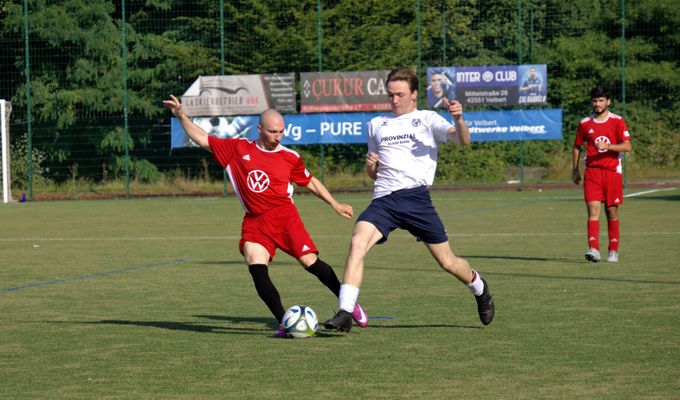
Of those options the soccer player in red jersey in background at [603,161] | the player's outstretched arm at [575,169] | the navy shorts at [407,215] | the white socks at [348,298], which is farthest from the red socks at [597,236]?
the white socks at [348,298]

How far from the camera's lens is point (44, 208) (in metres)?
28.8

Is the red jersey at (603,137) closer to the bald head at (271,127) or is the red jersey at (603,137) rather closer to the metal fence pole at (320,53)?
the bald head at (271,127)

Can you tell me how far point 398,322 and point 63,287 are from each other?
4417 mm

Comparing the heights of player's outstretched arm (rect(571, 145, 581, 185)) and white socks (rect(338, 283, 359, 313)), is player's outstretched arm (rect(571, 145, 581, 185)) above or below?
above

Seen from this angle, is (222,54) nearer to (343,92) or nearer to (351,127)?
(343,92)

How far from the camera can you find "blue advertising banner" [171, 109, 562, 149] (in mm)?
31094

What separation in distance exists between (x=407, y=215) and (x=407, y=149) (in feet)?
1.62

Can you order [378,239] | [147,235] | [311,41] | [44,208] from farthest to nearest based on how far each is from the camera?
1. [311,41]
2. [44,208]
3. [147,235]
4. [378,239]

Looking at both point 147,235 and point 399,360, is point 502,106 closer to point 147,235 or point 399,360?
point 147,235

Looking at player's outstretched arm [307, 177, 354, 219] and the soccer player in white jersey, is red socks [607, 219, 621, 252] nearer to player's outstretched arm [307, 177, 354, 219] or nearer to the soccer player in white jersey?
the soccer player in white jersey

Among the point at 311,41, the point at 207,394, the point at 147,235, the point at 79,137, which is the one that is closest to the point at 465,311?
the point at 207,394

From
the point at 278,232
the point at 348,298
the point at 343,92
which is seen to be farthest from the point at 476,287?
the point at 343,92

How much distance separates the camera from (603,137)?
47.9 feet

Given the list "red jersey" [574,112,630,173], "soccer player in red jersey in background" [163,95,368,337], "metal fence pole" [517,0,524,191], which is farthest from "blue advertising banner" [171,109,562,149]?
"soccer player in red jersey in background" [163,95,368,337]
